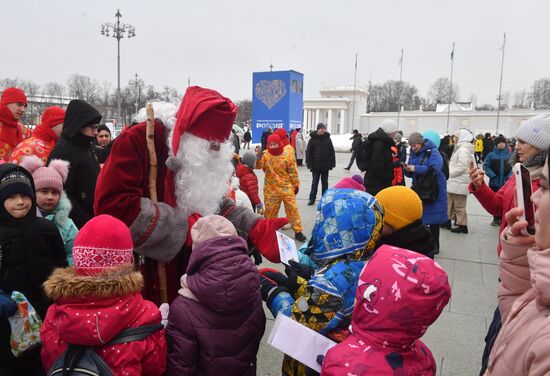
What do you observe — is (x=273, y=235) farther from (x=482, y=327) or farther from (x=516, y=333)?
(x=482, y=327)

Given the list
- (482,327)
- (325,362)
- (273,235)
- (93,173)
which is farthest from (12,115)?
(482,327)

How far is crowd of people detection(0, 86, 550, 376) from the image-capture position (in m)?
1.53

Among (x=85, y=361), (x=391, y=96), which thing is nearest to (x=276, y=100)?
(x=85, y=361)

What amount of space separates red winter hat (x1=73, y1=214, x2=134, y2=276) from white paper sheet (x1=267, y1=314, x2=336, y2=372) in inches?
29.1

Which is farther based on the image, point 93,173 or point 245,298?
point 93,173

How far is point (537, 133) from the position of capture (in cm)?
289

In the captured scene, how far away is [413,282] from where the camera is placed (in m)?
1.52

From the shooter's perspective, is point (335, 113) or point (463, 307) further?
point (335, 113)

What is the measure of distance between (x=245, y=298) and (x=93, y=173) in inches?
98.7

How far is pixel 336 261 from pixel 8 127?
5149 mm

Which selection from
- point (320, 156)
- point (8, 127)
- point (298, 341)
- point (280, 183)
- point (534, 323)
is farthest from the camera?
point (320, 156)

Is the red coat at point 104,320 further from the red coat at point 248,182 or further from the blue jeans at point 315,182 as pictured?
the blue jeans at point 315,182

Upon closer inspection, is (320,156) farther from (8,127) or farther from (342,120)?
(342,120)

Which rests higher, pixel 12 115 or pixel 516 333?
pixel 12 115
